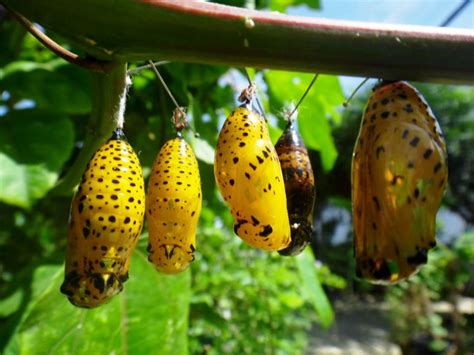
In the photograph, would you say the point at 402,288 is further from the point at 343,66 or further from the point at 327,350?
the point at 343,66

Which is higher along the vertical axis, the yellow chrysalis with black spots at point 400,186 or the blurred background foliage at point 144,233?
the yellow chrysalis with black spots at point 400,186

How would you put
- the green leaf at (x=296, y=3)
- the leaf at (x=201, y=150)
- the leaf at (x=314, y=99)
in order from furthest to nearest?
the green leaf at (x=296, y=3), the leaf at (x=314, y=99), the leaf at (x=201, y=150)

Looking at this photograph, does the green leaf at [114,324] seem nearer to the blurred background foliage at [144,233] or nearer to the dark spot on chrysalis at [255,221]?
the blurred background foliage at [144,233]

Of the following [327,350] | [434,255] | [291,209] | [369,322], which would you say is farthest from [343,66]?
[369,322]

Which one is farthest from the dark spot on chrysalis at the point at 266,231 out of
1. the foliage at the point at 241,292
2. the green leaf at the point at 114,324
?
the foliage at the point at 241,292

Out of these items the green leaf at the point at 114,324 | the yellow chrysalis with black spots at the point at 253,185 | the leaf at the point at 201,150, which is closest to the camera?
the yellow chrysalis with black spots at the point at 253,185

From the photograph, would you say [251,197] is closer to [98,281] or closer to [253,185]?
[253,185]

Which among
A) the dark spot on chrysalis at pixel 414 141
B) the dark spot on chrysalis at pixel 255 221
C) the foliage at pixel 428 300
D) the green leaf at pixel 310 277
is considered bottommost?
the foliage at pixel 428 300

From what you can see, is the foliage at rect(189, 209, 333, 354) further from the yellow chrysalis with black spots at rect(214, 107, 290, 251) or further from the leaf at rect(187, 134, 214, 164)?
the yellow chrysalis with black spots at rect(214, 107, 290, 251)
